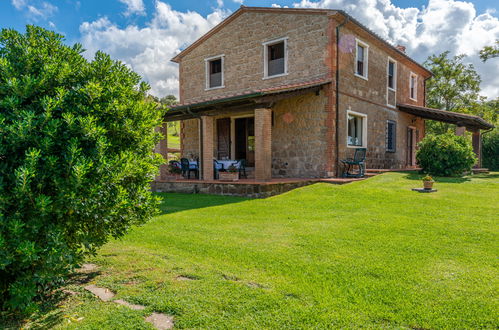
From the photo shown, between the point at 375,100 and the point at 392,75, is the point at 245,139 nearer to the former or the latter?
the point at 375,100

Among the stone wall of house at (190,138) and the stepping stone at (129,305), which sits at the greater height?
the stone wall of house at (190,138)

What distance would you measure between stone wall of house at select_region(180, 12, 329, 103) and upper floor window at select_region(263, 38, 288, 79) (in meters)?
0.17

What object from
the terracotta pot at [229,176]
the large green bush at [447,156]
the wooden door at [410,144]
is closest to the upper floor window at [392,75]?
the wooden door at [410,144]

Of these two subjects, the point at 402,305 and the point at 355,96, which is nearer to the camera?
the point at 402,305

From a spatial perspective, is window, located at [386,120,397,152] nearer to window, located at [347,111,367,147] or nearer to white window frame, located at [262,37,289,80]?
window, located at [347,111,367,147]

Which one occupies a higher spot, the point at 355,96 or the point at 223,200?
the point at 355,96

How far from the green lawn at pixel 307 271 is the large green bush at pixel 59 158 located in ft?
1.84

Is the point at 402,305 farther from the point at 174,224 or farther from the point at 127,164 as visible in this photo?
the point at 174,224

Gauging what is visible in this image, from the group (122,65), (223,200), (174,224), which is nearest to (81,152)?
(122,65)

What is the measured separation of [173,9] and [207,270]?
47.4ft

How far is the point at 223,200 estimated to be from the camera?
9.07 meters

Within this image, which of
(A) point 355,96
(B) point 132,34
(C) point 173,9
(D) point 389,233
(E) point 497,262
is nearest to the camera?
(E) point 497,262

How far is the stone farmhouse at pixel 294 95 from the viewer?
36.2 ft

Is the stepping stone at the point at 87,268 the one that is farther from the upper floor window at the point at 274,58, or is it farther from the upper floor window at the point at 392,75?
the upper floor window at the point at 392,75
